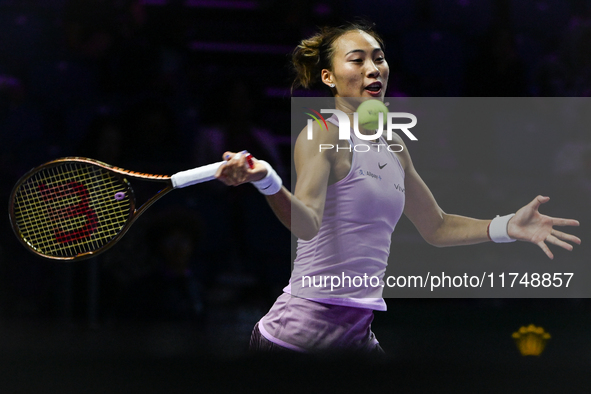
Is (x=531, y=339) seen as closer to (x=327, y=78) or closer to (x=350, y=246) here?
(x=350, y=246)

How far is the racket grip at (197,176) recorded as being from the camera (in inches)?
62.3

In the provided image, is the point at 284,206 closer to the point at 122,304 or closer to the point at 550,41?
the point at 122,304

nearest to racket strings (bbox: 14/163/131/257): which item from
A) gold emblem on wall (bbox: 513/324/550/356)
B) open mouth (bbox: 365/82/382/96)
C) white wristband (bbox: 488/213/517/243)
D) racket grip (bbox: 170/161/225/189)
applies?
racket grip (bbox: 170/161/225/189)

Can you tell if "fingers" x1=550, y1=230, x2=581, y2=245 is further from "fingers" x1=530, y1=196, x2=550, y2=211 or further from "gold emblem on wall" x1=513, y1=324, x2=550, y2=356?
"gold emblem on wall" x1=513, y1=324, x2=550, y2=356

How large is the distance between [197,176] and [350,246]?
0.46 metres

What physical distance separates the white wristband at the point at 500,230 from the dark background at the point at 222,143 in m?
0.45

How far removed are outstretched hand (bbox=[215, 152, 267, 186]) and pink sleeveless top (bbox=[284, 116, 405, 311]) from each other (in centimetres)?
27

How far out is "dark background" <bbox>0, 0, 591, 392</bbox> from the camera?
7.78ft

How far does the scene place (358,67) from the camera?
1883 millimetres

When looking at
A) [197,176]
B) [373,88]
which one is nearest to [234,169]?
[197,176]

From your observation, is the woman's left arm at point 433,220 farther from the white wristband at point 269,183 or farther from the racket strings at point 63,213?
the racket strings at point 63,213

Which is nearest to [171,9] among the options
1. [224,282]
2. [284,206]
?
[224,282]

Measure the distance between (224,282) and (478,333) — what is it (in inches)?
40.4

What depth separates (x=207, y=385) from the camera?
1666 millimetres
